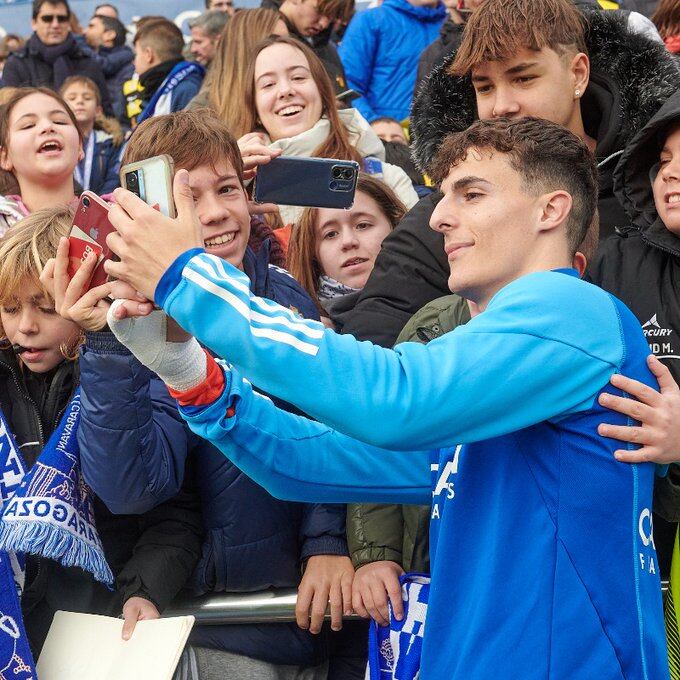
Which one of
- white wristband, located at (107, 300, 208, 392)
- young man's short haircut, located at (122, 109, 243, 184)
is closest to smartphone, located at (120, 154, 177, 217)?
white wristband, located at (107, 300, 208, 392)

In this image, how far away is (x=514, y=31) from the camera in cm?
349

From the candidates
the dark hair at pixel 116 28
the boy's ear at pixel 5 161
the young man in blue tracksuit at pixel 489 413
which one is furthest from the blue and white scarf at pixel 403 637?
the dark hair at pixel 116 28

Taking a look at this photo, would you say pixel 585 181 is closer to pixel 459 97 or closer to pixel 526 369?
pixel 526 369

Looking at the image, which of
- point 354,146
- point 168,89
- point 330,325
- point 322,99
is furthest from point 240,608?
point 168,89

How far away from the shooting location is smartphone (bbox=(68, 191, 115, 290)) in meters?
2.35

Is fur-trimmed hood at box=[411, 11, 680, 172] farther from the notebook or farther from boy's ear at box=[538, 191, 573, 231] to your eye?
the notebook

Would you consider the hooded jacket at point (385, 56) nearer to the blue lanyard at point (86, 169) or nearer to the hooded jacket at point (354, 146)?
the blue lanyard at point (86, 169)

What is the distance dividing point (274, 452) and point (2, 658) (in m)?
0.98

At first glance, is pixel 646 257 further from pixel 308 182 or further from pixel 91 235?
pixel 91 235

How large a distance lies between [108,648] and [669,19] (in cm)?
384

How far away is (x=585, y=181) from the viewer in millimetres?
2621

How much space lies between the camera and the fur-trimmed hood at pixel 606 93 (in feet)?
11.8

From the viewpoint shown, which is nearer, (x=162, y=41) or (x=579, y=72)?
(x=579, y=72)

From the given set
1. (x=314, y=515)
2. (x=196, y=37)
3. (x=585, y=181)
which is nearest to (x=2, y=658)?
(x=314, y=515)
